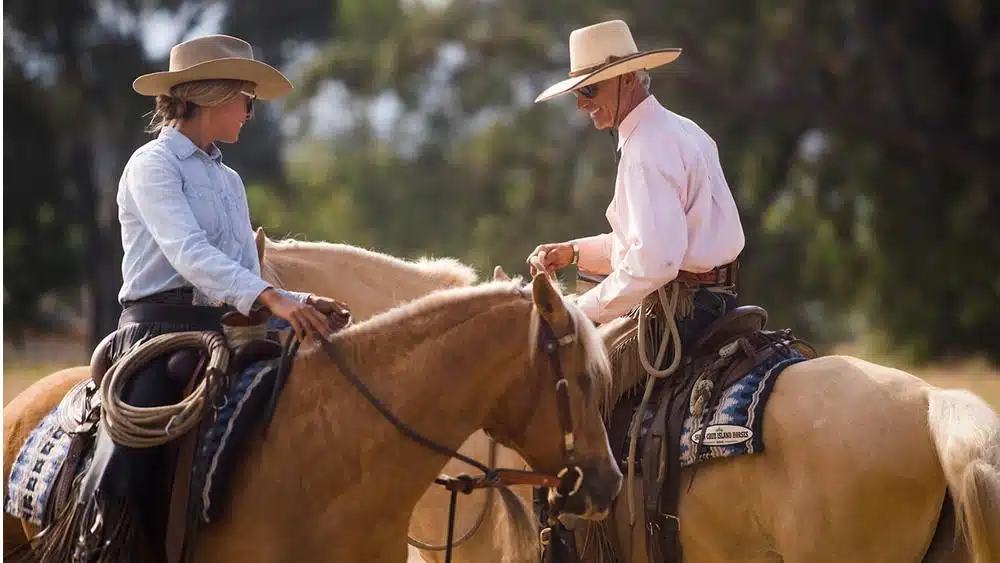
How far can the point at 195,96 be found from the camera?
4.21m

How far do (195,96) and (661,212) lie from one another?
175 cm

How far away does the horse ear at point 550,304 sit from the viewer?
3604mm

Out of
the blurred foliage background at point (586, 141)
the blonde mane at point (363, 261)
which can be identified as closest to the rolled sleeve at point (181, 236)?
the blonde mane at point (363, 261)

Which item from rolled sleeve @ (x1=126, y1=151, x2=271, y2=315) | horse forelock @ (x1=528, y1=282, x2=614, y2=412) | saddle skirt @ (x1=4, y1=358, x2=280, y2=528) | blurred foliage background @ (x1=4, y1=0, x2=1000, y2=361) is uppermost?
blurred foliage background @ (x1=4, y1=0, x2=1000, y2=361)

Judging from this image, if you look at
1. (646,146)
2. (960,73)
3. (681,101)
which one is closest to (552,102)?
(681,101)

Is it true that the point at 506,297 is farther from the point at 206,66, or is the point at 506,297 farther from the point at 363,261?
the point at 363,261

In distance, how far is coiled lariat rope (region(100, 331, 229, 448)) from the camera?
3713 mm

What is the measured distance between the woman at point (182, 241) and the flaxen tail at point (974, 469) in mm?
2043

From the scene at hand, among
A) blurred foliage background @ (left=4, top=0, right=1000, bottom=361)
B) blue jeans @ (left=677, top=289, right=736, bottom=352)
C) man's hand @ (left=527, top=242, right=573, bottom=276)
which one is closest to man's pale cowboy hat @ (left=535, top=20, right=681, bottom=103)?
man's hand @ (left=527, top=242, right=573, bottom=276)

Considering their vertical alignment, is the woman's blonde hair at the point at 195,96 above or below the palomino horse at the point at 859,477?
above

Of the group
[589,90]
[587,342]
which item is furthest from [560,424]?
[589,90]

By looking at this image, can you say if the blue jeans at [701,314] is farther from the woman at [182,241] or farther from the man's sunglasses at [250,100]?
the man's sunglasses at [250,100]

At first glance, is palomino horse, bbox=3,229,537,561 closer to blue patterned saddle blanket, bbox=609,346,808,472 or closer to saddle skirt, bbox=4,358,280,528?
saddle skirt, bbox=4,358,280,528

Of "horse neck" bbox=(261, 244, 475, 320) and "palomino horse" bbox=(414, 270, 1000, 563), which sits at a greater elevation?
"horse neck" bbox=(261, 244, 475, 320)
